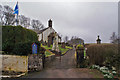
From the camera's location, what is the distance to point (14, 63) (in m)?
6.33

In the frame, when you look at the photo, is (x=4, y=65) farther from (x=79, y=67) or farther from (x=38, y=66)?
(x=79, y=67)

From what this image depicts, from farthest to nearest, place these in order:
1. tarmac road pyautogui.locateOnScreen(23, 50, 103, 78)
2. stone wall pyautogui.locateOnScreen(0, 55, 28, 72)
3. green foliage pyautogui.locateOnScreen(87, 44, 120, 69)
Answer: green foliage pyautogui.locateOnScreen(87, 44, 120, 69)
stone wall pyautogui.locateOnScreen(0, 55, 28, 72)
tarmac road pyautogui.locateOnScreen(23, 50, 103, 78)

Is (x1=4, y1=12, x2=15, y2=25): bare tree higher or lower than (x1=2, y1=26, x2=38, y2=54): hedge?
higher

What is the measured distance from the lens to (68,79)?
16.6ft

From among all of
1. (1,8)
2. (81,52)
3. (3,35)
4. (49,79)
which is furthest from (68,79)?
(1,8)

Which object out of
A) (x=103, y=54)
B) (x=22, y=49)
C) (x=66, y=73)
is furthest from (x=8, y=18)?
(x=103, y=54)

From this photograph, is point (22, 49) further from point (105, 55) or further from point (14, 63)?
point (105, 55)

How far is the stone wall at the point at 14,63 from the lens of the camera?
20.6 ft

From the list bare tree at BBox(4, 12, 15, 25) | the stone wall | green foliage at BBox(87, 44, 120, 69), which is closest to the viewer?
the stone wall

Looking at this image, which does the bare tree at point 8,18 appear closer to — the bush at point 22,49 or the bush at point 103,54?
the bush at point 22,49

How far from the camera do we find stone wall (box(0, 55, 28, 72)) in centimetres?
629

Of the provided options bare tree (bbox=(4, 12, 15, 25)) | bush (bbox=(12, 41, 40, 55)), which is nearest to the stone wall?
bush (bbox=(12, 41, 40, 55))

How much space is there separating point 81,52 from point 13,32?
22.5 feet

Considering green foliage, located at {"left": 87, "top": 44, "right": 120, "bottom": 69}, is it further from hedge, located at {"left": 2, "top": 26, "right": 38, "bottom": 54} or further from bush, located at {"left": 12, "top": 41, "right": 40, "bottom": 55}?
hedge, located at {"left": 2, "top": 26, "right": 38, "bottom": 54}
